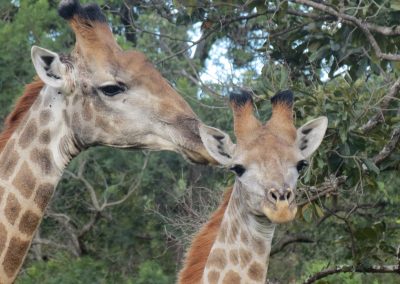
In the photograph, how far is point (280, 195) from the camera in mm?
5703

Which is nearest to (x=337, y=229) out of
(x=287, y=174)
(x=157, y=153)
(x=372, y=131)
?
(x=157, y=153)

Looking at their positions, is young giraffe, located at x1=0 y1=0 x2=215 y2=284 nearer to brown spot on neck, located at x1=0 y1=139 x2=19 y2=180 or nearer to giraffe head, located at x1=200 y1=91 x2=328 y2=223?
brown spot on neck, located at x1=0 y1=139 x2=19 y2=180

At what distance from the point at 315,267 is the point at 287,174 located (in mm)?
3930

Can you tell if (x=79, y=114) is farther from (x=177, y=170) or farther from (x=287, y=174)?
(x=177, y=170)

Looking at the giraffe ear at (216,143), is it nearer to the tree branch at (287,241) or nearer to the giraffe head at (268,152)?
the giraffe head at (268,152)

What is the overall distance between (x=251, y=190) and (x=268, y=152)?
25 centimetres

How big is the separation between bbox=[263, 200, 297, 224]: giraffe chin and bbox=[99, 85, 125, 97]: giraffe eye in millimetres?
1087

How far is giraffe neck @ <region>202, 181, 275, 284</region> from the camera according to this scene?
606cm

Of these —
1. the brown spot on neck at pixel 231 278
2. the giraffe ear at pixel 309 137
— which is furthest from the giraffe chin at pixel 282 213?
the giraffe ear at pixel 309 137

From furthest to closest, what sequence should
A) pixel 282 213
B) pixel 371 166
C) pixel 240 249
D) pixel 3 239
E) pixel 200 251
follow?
1. pixel 371 166
2. pixel 200 251
3. pixel 240 249
4. pixel 282 213
5. pixel 3 239

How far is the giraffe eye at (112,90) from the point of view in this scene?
232 inches

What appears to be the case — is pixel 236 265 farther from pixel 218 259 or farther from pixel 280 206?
pixel 280 206

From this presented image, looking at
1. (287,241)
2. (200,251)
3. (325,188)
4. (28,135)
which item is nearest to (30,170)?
(28,135)

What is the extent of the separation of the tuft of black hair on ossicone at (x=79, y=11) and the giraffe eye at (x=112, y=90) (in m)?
0.43
